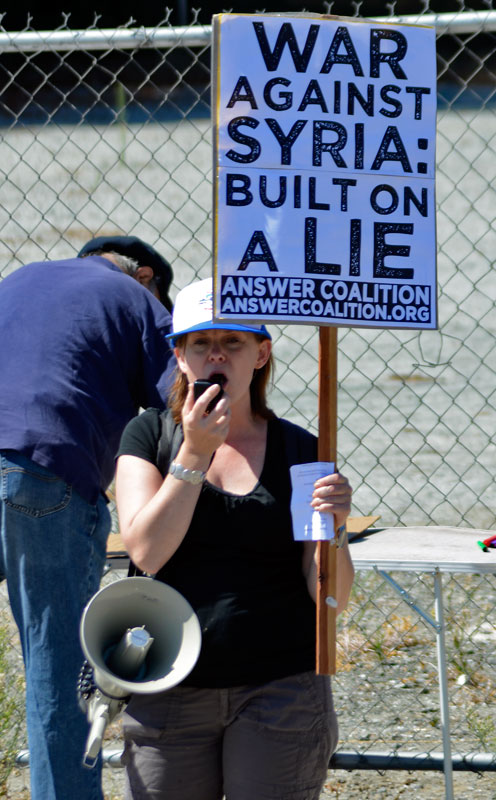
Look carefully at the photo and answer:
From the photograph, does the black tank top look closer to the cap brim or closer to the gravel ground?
the cap brim

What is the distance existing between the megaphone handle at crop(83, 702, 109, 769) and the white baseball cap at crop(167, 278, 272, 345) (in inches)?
30.8

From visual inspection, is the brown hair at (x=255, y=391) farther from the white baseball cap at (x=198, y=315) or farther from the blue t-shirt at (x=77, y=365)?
the blue t-shirt at (x=77, y=365)

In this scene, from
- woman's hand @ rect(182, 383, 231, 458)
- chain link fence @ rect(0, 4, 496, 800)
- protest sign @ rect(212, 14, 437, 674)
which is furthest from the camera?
chain link fence @ rect(0, 4, 496, 800)

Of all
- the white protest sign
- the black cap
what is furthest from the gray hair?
the white protest sign

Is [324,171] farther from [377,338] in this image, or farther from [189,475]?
[377,338]

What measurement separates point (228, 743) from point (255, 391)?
2.48 ft

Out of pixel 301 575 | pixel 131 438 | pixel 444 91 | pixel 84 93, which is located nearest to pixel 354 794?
pixel 301 575

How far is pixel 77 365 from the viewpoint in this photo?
300 cm

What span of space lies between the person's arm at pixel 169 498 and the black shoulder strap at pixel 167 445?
0.05 m

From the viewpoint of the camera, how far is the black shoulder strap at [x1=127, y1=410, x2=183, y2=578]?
235 centimetres

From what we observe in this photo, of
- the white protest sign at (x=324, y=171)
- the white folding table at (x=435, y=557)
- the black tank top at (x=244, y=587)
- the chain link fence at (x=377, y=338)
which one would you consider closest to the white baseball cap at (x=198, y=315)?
the white protest sign at (x=324, y=171)

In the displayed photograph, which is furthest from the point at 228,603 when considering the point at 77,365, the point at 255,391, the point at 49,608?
the point at 77,365

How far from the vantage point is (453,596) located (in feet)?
17.4

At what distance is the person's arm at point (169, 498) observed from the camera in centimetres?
215
